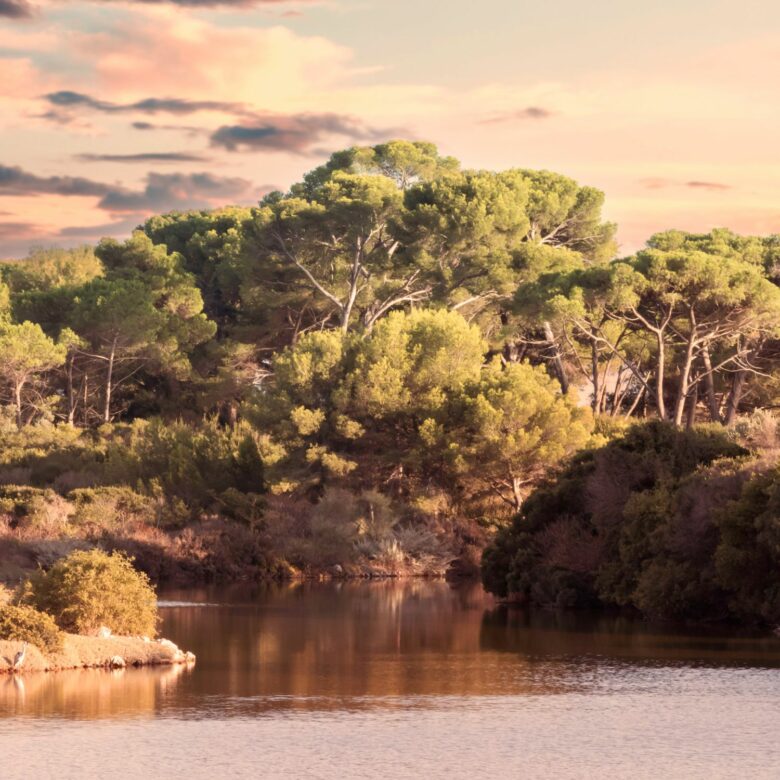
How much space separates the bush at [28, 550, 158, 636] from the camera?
97.3 feet

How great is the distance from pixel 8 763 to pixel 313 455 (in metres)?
36.4

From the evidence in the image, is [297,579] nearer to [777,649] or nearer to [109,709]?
[777,649]

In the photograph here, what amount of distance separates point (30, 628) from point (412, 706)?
7.43m

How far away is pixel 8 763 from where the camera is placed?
19172mm

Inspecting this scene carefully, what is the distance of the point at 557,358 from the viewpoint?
221ft

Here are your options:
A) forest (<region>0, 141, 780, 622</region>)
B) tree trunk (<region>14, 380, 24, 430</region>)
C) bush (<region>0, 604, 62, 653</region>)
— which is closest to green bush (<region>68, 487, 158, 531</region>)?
forest (<region>0, 141, 780, 622</region>)

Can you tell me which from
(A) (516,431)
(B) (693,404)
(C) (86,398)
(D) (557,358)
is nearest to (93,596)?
(A) (516,431)

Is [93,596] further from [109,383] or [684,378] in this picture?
[109,383]

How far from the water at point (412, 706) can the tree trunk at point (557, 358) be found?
99.4 ft

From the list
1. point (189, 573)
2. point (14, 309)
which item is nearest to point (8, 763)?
point (189, 573)

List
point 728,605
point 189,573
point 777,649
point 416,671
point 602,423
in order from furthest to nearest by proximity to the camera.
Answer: point 602,423 → point 189,573 → point 728,605 → point 777,649 → point 416,671

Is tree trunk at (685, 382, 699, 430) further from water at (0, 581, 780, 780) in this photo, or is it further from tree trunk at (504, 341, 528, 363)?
water at (0, 581, 780, 780)

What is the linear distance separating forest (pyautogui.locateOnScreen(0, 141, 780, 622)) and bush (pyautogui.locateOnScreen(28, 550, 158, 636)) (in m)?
13.2

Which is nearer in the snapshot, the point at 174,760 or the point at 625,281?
the point at 174,760
